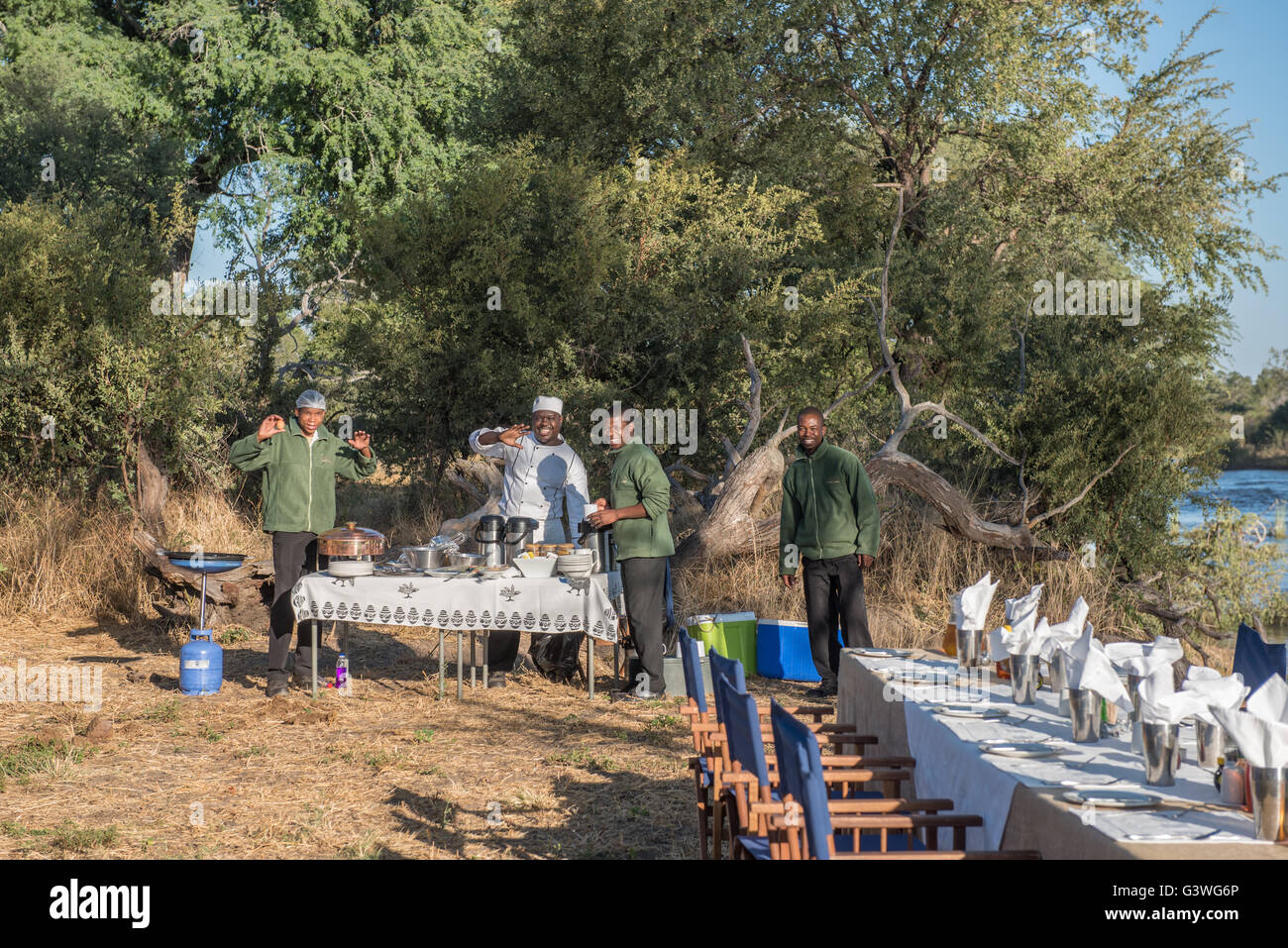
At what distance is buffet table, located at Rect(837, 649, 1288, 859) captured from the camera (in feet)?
9.22

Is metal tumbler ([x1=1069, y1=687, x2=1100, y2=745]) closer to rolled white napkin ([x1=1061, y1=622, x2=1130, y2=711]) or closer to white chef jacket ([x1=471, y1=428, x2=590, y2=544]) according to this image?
rolled white napkin ([x1=1061, y1=622, x2=1130, y2=711])

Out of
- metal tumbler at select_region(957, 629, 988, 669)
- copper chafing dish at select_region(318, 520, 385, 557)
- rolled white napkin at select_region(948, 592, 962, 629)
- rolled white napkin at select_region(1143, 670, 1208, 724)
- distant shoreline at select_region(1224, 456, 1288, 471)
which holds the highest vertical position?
distant shoreline at select_region(1224, 456, 1288, 471)

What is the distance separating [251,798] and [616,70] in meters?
10.6

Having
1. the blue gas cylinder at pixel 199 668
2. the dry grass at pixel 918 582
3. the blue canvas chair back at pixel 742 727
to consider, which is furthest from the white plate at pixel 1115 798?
the dry grass at pixel 918 582

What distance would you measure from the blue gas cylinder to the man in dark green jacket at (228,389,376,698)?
442mm

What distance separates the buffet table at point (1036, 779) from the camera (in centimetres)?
281

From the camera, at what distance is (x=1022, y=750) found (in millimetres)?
3691

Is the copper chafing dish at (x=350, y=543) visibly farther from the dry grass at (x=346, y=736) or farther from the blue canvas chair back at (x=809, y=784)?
the blue canvas chair back at (x=809, y=784)

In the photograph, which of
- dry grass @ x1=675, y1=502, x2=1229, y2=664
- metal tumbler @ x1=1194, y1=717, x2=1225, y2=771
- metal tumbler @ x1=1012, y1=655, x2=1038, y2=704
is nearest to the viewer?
metal tumbler @ x1=1194, y1=717, x2=1225, y2=771

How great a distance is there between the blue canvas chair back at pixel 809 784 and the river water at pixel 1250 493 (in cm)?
1065

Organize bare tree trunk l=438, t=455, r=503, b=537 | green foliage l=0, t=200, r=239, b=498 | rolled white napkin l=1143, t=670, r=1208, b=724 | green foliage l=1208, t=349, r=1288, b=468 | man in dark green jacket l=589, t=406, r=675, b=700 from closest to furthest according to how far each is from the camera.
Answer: rolled white napkin l=1143, t=670, r=1208, b=724 < man in dark green jacket l=589, t=406, r=675, b=700 < green foliage l=0, t=200, r=239, b=498 < bare tree trunk l=438, t=455, r=503, b=537 < green foliage l=1208, t=349, r=1288, b=468

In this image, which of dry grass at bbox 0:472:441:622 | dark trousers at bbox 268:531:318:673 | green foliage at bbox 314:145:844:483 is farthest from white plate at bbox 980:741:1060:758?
green foliage at bbox 314:145:844:483

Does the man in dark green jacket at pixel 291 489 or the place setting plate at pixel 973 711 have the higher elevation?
the man in dark green jacket at pixel 291 489

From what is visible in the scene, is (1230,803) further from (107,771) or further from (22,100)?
(22,100)
